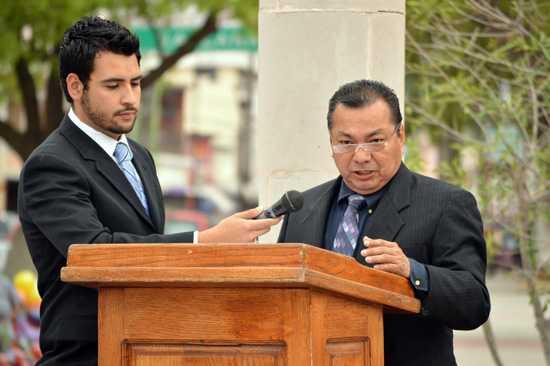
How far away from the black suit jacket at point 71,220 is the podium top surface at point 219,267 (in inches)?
13.6

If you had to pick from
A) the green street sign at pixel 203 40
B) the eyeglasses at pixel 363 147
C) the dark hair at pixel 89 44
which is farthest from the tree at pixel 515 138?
the green street sign at pixel 203 40

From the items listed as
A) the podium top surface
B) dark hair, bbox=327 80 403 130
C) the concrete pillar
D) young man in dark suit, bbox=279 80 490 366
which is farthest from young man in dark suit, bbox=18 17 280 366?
the concrete pillar

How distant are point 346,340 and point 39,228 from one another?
3.67 feet

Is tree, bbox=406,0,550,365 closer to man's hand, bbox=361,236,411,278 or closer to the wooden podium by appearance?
man's hand, bbox=361,236,411,278

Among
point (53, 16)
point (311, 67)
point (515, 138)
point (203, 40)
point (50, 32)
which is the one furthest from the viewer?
point (203, 40)

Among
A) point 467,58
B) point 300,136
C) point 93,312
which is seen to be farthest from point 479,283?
point 467,58

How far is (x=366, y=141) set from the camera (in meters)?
3.21

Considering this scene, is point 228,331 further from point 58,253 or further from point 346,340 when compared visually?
point 58,253

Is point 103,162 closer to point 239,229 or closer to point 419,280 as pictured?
point 239,229

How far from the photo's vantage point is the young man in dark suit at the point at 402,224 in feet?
9.53

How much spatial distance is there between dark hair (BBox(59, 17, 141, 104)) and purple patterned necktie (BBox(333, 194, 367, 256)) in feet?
3.26

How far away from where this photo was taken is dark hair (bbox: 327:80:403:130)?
3236 mm

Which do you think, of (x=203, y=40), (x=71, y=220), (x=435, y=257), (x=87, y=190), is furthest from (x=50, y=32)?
(x=435, y=257)

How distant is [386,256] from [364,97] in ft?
2.46
